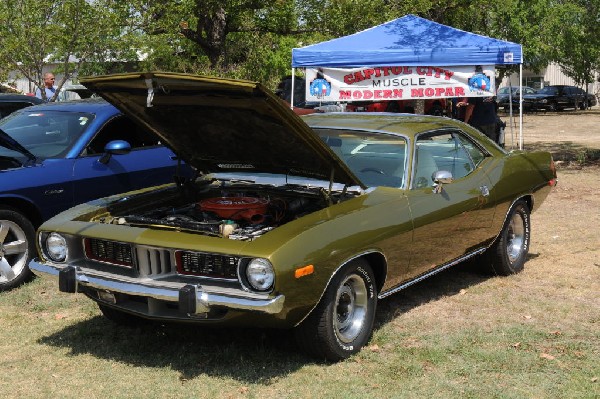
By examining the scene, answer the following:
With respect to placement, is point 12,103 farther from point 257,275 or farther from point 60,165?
point 257,275

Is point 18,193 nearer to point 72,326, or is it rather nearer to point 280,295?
point 72,326

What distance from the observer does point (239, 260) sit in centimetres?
436

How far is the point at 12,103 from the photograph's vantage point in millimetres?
10031

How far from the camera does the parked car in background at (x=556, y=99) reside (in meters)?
41.3

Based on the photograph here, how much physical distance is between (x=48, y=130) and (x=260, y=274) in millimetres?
4163

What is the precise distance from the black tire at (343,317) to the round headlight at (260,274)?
0.45 metres

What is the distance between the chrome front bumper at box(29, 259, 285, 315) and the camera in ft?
14.0

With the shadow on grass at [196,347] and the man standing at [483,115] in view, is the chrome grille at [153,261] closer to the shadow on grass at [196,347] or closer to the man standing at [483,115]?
the shadow on grass at [196,347]

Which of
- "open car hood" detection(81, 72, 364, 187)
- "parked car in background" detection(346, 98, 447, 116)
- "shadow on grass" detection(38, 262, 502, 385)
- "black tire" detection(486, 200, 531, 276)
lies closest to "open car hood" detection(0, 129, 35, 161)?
"open car hood" detection(81, 72, 364, 187)

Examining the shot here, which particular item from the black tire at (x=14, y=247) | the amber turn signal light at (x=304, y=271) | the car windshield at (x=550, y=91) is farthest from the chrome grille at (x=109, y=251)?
the car windshield at (x=550, y=91)

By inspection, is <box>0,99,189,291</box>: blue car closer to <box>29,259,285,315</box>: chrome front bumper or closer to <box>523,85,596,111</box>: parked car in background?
<box>29,259,285,315</box>: chrome front bumper

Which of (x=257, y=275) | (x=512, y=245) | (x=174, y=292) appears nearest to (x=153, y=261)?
(x=174, y=292)

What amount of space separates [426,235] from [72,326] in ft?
8.65

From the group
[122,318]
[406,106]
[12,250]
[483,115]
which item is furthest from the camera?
[406,106]
